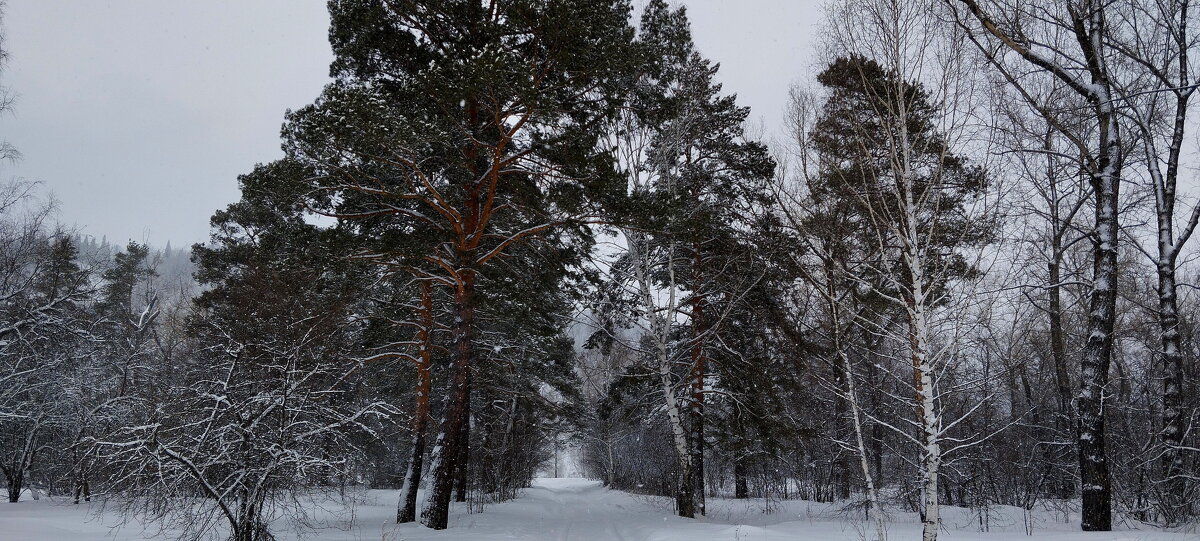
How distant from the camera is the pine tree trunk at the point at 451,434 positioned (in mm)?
9805

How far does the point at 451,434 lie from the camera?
385 inches

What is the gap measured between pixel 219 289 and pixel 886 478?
24.9 m

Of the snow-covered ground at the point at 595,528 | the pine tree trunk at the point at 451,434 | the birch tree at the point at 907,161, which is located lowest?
the snow-covered ground at the point at 595,528

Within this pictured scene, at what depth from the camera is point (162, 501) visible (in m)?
6.00

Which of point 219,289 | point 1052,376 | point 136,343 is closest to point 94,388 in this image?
point 136,343

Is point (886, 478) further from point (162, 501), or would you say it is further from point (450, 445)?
point (162, 501)

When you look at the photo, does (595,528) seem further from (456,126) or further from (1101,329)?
(1101,329)

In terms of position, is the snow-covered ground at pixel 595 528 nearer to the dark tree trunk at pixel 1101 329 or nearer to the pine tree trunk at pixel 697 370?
the dark tree trunk at pixel 1101 329

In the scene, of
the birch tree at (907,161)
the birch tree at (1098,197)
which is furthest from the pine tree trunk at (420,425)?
the birch tree at (1098,197)

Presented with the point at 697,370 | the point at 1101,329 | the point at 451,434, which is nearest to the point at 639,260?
the point at 697,370

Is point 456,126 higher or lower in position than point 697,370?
higher

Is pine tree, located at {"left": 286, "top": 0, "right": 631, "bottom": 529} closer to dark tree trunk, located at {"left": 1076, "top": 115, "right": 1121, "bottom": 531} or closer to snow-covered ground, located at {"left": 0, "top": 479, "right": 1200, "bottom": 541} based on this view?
snow-covered ground, located at {"left": 0, "top": 479, "right": 1200, "bottom": 541}

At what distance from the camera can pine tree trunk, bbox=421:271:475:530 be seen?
9805 mm

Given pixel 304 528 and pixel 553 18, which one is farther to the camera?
pixel 304 528
